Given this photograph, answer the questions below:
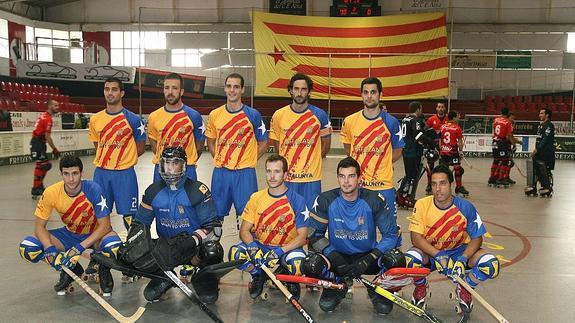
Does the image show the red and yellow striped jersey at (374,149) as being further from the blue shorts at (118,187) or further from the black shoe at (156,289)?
the blue shorts at (118,187)

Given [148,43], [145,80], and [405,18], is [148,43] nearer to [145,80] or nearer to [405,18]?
[145,80]

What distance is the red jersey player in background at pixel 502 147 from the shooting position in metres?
10.4

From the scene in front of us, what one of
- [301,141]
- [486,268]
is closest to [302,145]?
[301,141]

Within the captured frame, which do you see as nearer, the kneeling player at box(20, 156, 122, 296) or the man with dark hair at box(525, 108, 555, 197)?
the kneeling player at box(20, 156, 122, 296)

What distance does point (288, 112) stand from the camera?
4785 mm

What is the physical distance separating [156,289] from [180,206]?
2.13 ft

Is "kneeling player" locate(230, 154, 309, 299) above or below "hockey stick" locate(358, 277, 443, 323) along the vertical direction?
above

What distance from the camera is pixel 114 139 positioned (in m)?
4.92

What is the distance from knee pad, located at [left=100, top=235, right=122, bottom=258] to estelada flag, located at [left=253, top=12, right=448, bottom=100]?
46.6 feet

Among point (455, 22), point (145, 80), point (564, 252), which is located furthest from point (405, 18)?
point (564, 252)

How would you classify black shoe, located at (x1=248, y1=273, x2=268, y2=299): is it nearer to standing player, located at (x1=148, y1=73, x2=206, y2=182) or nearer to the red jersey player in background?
standing player, located at (x1=148, y1=73, x2=206, y2=182)

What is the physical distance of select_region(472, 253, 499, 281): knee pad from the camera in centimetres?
355

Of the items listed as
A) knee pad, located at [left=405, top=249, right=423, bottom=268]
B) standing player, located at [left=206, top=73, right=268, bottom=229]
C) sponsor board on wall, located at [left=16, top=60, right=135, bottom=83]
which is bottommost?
knee pad, located at [left=405, top=249, right=423, bottom=268]

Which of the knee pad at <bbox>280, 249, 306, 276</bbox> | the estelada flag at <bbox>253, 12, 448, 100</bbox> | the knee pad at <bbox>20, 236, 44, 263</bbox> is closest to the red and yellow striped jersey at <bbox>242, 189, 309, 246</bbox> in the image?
the knee pad at <bbox>280, 249, 306, 276</bbox>
